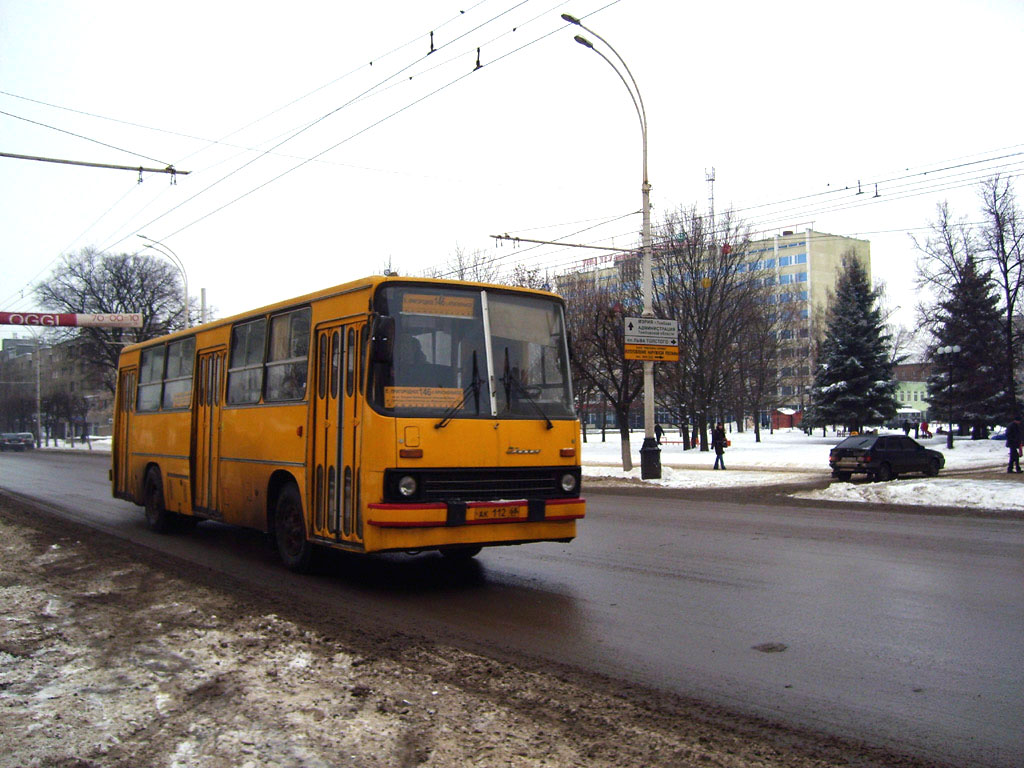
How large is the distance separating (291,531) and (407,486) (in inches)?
96.6

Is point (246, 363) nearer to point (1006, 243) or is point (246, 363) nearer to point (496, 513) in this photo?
point (496, 513)

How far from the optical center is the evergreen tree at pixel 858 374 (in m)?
51.2

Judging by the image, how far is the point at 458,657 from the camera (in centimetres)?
605

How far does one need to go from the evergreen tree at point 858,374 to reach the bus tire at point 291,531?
46935 mm

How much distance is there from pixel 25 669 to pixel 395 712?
271 cm

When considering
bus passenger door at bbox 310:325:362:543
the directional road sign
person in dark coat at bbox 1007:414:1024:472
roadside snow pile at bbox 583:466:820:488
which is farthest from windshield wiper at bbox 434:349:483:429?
person in dark coat at bbox 1007:414:1024:472

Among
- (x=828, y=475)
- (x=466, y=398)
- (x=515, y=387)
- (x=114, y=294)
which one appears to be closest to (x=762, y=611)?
(x=515, y=387)

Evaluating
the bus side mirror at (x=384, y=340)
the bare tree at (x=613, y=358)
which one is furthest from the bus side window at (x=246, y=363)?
the bare tree at (x=613, y=358)

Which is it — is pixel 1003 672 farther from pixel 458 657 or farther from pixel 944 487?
pixel 944 487

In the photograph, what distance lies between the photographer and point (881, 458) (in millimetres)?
26078

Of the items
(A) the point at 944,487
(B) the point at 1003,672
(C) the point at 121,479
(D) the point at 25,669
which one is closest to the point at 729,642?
(B) the point at 1003,672

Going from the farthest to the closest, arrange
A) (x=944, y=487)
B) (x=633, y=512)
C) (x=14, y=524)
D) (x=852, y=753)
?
(x=944, y=487) < (x=633, y=512) < (x=14, y=524) < (x=852, y=753)

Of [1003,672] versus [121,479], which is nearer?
[1003,672]

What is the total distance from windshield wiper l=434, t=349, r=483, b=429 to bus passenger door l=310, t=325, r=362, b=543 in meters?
0.90
